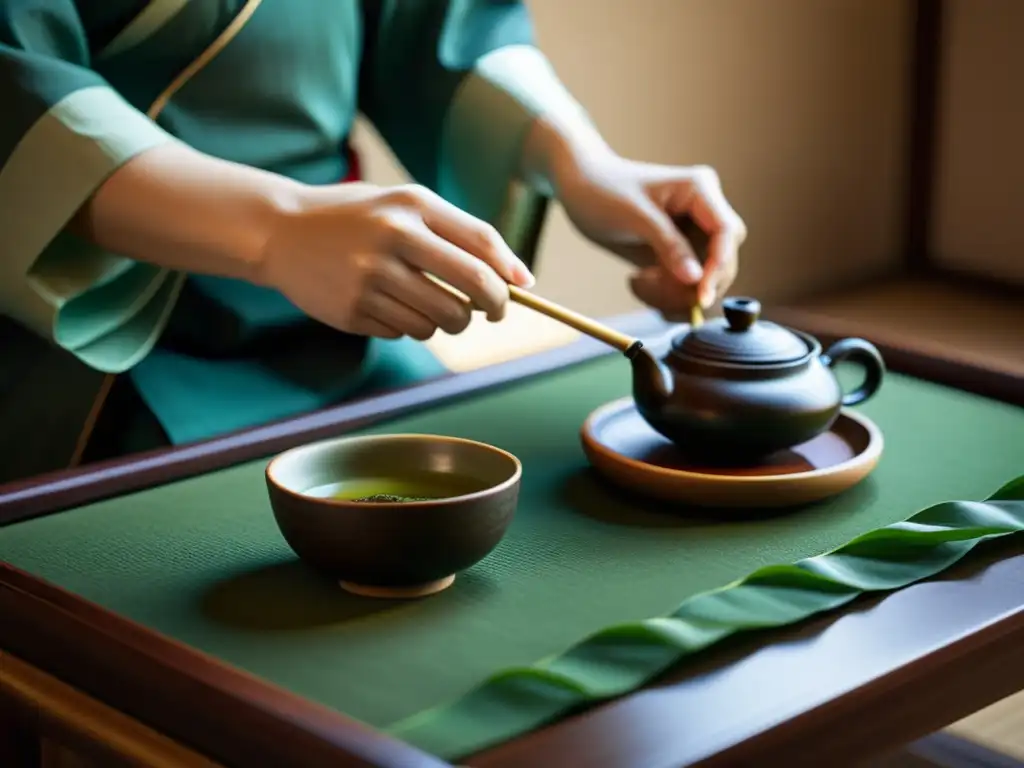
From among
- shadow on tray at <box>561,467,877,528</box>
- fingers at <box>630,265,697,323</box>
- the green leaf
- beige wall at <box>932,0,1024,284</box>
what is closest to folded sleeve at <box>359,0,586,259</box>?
fingers at <box>630,265,697,323</box>

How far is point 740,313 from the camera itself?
1.04 meters

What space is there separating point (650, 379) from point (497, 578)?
215 millimetres

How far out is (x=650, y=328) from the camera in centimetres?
147

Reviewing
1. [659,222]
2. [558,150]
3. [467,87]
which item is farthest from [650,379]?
[467,87]

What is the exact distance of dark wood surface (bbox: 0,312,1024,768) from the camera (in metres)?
0.68

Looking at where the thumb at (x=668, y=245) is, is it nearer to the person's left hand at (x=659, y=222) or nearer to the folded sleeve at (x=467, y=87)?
the person's left hand at (x=659, y=222)

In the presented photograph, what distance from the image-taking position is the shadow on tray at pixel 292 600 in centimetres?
83

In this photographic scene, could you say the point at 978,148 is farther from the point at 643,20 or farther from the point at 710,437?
the point at 710,437

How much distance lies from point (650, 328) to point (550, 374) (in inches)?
6.9

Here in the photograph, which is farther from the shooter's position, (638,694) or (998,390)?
(998,390)

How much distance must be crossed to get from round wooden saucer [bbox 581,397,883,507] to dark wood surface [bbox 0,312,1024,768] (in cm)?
13

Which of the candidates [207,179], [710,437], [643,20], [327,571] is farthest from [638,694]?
[643,20]

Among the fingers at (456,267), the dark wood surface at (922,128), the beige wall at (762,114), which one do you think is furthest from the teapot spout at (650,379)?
the dark wood surface at (922,128)

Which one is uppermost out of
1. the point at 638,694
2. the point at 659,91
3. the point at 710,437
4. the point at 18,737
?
the point at 659,91
